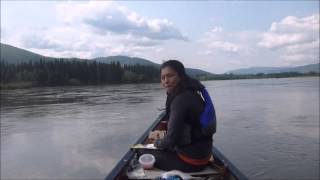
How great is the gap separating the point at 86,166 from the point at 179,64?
738cm

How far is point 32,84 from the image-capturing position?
103m

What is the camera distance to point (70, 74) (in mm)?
112375

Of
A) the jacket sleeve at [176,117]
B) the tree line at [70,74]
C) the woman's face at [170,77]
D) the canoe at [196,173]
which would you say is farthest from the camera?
the tree line at [70,74]

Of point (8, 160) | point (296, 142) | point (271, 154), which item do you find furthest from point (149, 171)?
point (296, 142)

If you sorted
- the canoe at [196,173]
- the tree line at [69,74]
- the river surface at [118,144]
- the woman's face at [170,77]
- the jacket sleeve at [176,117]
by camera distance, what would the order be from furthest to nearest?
the tree line at [69,74] → the river surface at [118,144] → the canoe at [196,173] → the woman's face at [170,77] → the jacket sleeve at [176,117]

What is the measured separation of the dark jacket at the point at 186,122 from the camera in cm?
460

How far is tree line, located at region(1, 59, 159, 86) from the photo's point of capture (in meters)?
106

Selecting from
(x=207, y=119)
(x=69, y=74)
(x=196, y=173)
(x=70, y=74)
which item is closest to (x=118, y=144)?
(x=196, y=173)

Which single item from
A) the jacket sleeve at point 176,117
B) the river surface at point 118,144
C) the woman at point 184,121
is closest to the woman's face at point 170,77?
the woman at point 184,121

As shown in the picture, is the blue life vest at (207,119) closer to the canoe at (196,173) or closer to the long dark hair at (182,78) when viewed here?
the long dark hair at (182,78)

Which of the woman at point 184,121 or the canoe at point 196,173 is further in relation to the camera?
the canoe at point 196,173

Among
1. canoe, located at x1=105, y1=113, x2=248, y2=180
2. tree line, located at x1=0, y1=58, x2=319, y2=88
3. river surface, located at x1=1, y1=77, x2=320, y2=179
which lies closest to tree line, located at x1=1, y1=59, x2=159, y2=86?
tree line, located at x1=0, y1=58, x2=319, y2=88

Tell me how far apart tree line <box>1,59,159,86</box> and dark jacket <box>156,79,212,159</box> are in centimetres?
10395

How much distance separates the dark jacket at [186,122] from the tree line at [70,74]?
10395 cm
